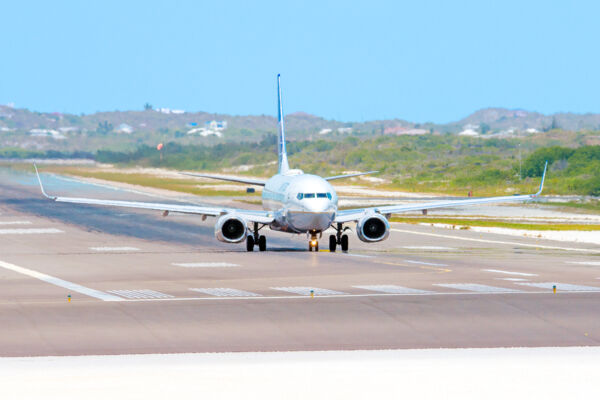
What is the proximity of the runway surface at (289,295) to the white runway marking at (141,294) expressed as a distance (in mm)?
65

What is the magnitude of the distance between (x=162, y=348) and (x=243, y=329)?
352 cm

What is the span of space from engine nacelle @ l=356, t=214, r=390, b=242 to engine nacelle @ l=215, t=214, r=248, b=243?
5.85 metres

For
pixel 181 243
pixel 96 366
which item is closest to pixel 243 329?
Answer: pixel 96 366

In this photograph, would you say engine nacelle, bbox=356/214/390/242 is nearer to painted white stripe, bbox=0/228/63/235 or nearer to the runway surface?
the runway surface

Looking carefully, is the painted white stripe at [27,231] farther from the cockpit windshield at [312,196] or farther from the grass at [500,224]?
the grass at [500,224]

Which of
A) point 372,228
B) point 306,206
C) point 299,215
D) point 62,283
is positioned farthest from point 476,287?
point 372,228

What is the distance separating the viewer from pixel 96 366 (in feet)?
74.9

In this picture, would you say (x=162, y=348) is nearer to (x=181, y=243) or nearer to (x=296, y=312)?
(x=296, y=312)

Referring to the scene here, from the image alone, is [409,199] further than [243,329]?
Yes

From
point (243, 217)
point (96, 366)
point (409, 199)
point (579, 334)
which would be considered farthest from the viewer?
point (409, 199)

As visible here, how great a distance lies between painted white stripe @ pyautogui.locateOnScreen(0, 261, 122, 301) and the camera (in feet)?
Answer: 116

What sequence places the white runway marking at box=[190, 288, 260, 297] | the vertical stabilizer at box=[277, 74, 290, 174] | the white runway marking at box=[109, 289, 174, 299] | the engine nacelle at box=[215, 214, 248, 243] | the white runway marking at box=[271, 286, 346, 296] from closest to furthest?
the white runway marking at box=[109, 289, 174, 299] → the white runway marking at box=[190, 288, 260, 297] → the white runway marking at box=[271, 286, 346, 296] → the engine nacelle at box=[215, 214, 248, 243] → the vertical stabilizer at box=[277, 74, 290, 174]

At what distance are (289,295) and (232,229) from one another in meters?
18.5

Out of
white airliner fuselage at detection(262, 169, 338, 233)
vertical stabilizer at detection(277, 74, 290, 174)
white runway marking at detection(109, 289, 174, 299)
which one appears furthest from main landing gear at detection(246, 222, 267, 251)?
white runway marking at detection(109, 289, 174, 299)
